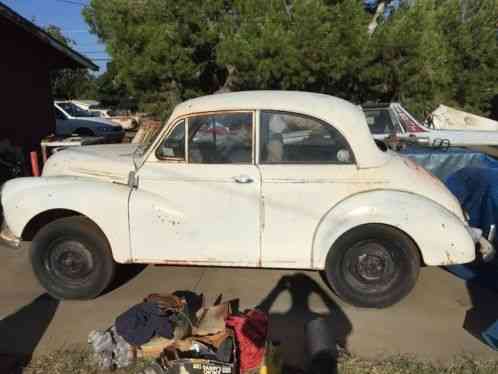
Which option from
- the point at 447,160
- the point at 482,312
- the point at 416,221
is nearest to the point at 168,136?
the point at 416,221

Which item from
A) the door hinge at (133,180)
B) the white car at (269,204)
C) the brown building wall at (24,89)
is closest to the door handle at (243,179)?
the white car at (269,204)

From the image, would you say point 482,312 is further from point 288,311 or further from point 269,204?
point 269,204

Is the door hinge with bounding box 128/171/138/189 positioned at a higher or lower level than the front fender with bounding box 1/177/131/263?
higher

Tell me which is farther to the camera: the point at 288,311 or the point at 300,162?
the point at 288,311

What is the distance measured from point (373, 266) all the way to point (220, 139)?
70.0 inches

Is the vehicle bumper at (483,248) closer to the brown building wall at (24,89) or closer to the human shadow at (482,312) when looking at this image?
the human shadow at (482,312)

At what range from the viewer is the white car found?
3568 mm

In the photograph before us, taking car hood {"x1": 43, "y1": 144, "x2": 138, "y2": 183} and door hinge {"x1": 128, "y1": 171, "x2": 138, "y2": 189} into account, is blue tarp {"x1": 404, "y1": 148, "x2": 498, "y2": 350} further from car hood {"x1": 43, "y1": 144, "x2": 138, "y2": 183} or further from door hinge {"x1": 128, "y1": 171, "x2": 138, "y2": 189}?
car hood {"x1": 43, "y1": 144, "x2": 138, "y2": 183}

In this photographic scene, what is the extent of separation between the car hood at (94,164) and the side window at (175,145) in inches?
13.8

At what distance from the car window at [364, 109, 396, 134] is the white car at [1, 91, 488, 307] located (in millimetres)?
5445

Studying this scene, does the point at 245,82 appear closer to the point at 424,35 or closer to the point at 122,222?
the point at 424,35

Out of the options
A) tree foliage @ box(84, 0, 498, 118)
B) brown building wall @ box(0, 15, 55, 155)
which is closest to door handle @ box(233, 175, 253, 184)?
brown building wall @ box(0, 15, 55, 155)

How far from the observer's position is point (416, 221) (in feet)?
11.4

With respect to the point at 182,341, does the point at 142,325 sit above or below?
above
